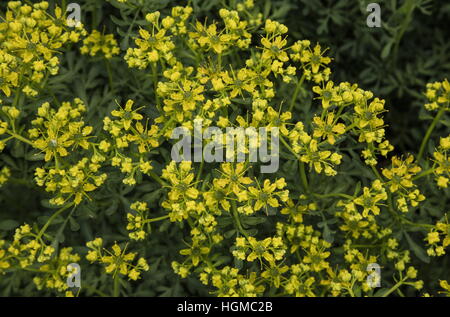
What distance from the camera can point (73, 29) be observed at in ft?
12.2

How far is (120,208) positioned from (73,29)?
1438 millimetres

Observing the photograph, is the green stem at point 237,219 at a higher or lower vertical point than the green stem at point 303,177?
lower

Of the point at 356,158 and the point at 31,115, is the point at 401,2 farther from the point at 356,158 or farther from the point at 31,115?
the point at 31,115

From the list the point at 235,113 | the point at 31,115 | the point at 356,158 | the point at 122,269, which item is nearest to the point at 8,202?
the point at 31,115
